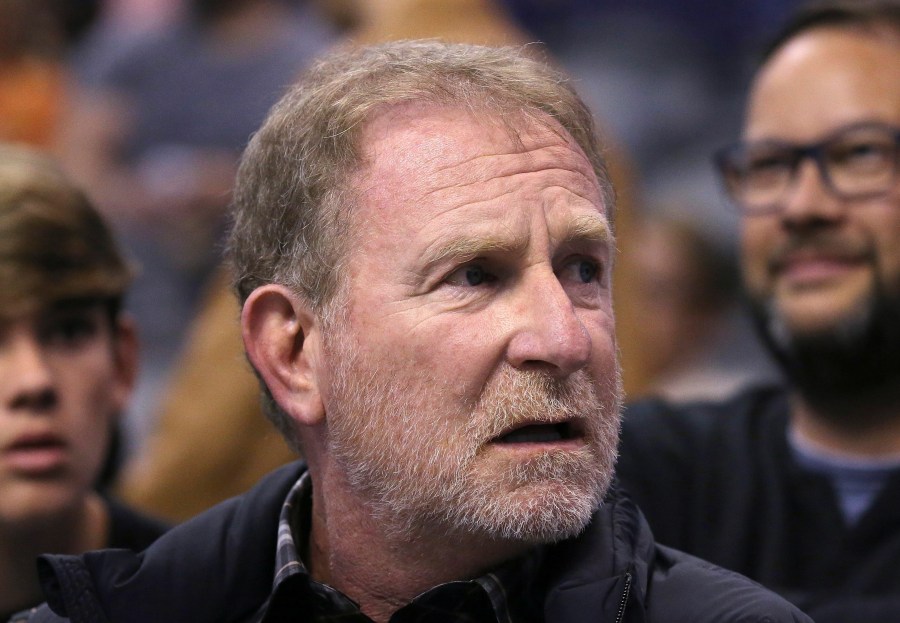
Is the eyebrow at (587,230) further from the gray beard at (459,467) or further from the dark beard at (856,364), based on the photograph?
the dark beard at (856,364)

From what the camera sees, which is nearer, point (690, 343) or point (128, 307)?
point (128, 307)

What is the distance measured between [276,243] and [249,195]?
16cm

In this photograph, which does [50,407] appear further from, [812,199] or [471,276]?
[812,199]

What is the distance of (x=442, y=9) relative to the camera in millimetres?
5074

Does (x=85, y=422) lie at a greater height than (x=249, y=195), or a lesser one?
lesser

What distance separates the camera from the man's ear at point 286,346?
9.23ft

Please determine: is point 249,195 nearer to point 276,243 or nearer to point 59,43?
point 276,243

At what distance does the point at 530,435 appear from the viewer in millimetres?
2596

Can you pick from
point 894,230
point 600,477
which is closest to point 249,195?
point 600,477

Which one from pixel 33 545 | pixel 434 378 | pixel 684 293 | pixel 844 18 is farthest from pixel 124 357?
pixel 684 293

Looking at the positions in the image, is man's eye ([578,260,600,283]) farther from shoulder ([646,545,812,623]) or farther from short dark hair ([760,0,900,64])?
short dark hair ([760,0,900,64])

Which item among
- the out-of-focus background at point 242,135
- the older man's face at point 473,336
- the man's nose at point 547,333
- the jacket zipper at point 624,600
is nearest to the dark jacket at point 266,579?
the jacket zipper at point 624,600

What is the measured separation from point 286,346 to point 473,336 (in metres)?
0.47

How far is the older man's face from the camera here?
100 inches
